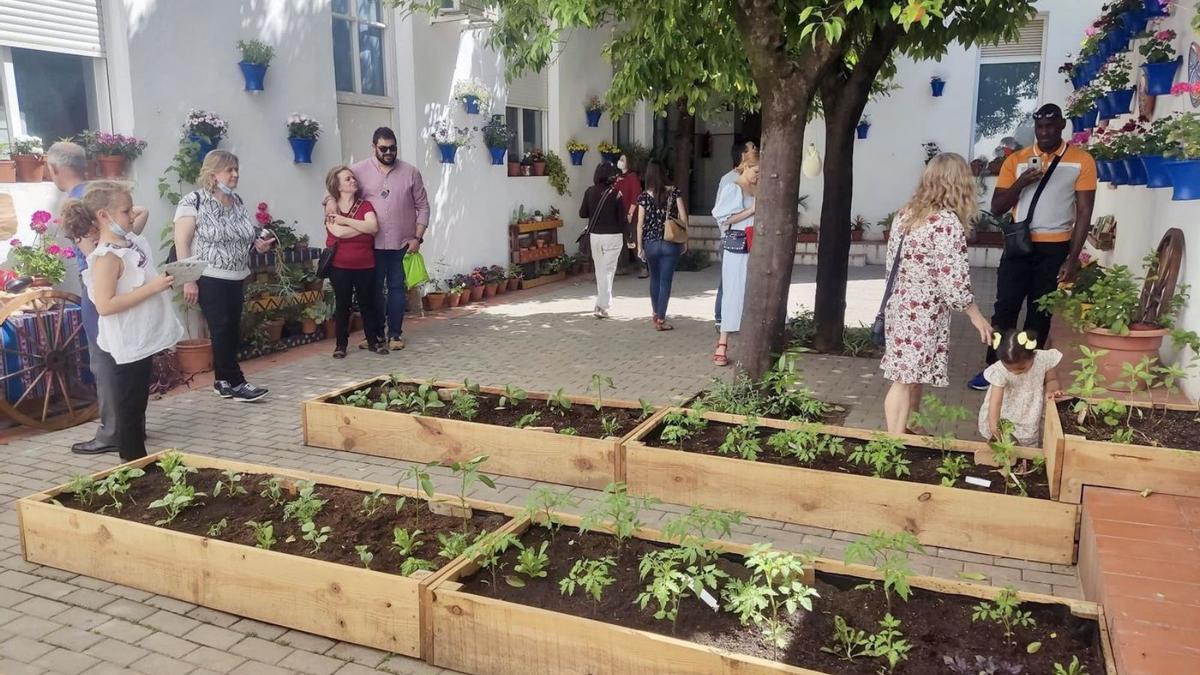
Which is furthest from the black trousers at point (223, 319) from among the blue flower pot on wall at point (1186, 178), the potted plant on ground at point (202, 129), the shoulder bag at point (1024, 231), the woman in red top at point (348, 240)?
the blue flower pot on wall at point (1186, 178)

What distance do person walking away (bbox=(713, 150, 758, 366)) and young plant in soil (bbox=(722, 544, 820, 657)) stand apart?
4624 mm

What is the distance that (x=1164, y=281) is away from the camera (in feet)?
19.0

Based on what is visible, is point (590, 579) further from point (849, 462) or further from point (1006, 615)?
point (849, 462)

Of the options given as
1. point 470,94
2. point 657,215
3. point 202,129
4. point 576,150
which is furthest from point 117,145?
point 576,150

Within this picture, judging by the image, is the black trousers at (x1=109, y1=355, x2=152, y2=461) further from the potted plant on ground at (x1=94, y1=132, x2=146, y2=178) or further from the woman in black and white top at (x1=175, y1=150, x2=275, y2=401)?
the potted plant on ground at (x1=94, y1=132, x2=146, y2=178)

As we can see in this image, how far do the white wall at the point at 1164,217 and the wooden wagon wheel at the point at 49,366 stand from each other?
722cm

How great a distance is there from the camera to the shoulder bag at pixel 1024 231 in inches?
251

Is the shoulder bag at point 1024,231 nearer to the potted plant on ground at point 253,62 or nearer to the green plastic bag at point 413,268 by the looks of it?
the green plastic bag at point 413,268

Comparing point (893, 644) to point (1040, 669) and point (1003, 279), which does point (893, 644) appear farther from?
point (1003, 279)

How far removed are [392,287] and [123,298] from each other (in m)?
3.82

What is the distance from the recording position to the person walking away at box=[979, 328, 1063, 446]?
4.79 meters

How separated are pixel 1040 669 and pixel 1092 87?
7479mm

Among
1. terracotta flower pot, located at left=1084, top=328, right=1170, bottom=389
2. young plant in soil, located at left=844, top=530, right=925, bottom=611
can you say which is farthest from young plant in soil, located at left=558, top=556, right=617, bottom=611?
terracotta flower pot, located at left=1084, top=328, right=1170, bottom=389

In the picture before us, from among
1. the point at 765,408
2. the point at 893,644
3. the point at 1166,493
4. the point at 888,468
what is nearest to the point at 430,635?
the point at 893,644
